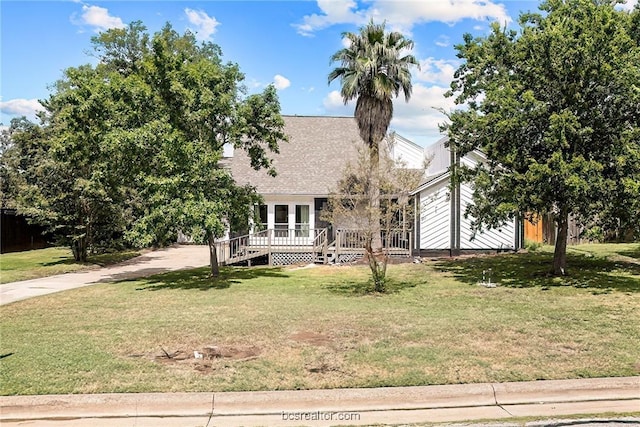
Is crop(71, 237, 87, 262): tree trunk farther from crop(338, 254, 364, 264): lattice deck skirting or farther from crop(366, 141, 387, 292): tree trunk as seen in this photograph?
crop(366, 141, 387, 292): tree trunk

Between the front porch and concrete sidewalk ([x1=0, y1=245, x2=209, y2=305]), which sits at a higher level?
the front porch

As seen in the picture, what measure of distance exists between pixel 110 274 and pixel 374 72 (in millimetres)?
13134

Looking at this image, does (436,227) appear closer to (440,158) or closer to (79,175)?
(440,158)

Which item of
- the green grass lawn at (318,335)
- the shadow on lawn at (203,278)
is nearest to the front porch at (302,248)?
the shadow on lawn at (203,278)

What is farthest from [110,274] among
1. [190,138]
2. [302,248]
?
[302,248]

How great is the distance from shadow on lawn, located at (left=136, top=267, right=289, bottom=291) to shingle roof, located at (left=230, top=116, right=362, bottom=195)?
7.35 m

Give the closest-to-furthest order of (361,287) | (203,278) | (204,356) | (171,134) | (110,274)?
(204,356)
(361,287)
(171,134)
(203,278)
(110,274)

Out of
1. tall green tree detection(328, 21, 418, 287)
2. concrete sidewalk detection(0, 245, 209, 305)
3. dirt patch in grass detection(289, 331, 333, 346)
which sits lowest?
dirt patch in grass detection(289, 331, 333, 346)

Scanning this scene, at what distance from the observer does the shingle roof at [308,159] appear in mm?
26766

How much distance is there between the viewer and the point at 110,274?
19.5 metres

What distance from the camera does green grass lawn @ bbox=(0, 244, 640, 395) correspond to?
251 inches

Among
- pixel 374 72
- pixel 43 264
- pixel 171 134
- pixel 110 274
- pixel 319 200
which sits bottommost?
pixel 110 274

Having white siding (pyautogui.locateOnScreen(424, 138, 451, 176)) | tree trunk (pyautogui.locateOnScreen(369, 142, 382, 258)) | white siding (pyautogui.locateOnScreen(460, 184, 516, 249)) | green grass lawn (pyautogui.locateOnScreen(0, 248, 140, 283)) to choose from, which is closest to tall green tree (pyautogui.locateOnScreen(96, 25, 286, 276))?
tree trunk (pyautogui.locateOnScreen(369, 142, 382, 258))

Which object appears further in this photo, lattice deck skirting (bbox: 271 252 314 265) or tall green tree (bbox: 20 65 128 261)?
lattice deck skirting (bbox: 271 252 314 265)
